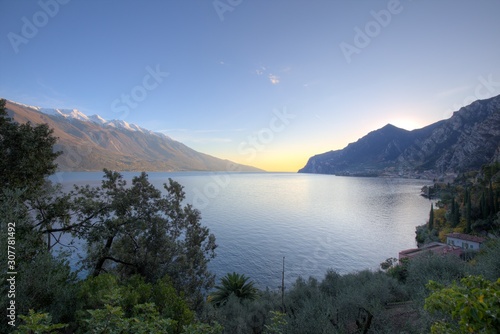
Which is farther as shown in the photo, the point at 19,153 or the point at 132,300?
the point at 19,153

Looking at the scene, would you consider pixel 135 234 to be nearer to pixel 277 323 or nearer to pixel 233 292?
pixel 277 323

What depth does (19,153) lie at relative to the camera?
10.5m

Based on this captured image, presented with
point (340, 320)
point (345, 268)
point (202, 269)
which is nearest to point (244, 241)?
point (345, 268)

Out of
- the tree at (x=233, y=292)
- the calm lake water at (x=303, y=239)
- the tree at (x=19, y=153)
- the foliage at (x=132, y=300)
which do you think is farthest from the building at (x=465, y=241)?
the tree at (x=19, y=153)

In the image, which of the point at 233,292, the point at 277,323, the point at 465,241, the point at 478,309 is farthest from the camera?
the point at 465,241

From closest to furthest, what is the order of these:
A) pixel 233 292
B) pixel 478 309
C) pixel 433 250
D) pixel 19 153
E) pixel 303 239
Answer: pixel 478 309
pixel 19 153
pixel 233 292
pixel 433 250
pixel 303 239

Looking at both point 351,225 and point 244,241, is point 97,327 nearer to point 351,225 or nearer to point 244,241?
point 244,241

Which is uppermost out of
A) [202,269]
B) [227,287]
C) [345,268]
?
[202,269]

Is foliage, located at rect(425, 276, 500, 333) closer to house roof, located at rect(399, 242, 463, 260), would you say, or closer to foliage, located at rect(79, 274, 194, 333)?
foliage, located at rect(79, 274, 194, 333)

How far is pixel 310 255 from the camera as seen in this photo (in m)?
40.2

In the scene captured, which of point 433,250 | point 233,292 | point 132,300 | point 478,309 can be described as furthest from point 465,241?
point 132,300

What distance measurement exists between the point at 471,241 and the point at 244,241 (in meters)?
40.2

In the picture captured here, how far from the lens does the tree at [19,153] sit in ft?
33.6

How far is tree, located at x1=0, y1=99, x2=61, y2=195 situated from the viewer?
10.2 meters
